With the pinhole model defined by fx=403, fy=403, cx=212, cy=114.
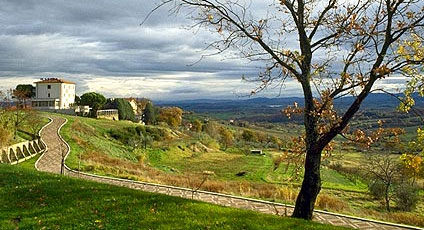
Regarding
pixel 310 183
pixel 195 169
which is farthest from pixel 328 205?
pixel 195 169

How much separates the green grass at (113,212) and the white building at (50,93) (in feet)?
215

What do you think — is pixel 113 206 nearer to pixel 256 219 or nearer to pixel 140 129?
pixel 256 219

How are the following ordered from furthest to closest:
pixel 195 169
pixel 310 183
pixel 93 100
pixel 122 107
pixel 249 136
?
pixel 249 136
pixel 122 107
pixel 93 100
pixel 195 169
pixel 310 183

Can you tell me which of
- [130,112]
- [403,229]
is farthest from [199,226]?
[130,112]

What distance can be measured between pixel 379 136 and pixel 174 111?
83.6 metres

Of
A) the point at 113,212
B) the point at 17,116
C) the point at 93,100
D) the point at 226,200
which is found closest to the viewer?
the point at 113,212

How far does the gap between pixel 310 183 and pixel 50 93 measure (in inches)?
2857

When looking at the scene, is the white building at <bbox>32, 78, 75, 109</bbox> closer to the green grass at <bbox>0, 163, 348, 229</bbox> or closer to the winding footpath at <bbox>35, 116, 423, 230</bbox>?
the winding footpath at <bbox>35, 116, 423, 230</bbox>

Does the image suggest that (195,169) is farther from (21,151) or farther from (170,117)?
(170,117)

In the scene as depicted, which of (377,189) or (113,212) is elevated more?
(113,212)

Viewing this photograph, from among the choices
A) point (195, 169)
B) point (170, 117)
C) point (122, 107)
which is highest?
point (122, 107)

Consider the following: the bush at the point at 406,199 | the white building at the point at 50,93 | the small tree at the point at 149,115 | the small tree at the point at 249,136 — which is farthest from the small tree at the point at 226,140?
the bush at the point at 406,199

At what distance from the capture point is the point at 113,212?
9.98 metres

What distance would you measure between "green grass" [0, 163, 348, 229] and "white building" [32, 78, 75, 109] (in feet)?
215
